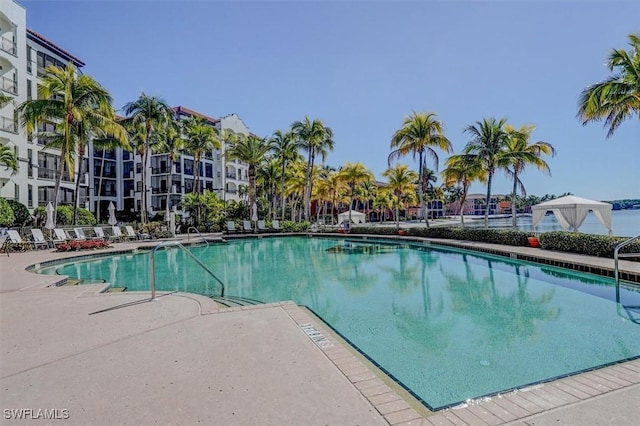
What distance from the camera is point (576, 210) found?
1505cm

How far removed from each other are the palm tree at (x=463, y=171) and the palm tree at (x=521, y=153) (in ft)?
4.72

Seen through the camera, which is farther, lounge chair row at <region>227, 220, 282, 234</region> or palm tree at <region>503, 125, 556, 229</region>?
lounge chair row at <region>227, 220, 282, 234</region>

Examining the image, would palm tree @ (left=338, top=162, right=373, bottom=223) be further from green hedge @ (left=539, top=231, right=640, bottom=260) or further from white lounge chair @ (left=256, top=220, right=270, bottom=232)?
green hedge @ (left=539, top=231, right=640, bottom=260)

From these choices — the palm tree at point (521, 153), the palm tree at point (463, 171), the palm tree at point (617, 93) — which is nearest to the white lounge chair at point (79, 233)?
the palm tree at point (463, 171)

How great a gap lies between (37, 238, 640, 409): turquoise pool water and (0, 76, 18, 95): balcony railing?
17.4 meters

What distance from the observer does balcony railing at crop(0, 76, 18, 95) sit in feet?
74.3

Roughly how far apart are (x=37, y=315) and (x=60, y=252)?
11890 millimetres

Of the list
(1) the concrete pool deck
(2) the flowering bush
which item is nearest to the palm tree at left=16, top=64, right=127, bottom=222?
(2) the flowering bush

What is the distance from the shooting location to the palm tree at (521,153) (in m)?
18.7

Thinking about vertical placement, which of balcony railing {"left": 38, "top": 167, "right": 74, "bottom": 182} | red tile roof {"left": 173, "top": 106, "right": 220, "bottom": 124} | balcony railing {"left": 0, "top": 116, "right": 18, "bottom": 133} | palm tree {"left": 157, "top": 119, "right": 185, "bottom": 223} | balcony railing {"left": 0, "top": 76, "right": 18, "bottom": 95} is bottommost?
balcony railing {"left": 38, "top": 167, "right": 74, "bottom": 182}

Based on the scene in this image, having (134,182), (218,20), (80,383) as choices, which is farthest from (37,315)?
(134,182)

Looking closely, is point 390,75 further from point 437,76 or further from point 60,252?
point 60,252

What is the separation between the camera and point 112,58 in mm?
14094

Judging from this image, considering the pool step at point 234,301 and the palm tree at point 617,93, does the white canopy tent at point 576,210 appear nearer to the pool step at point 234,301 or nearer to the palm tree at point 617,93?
the palm tree at point 617,93
